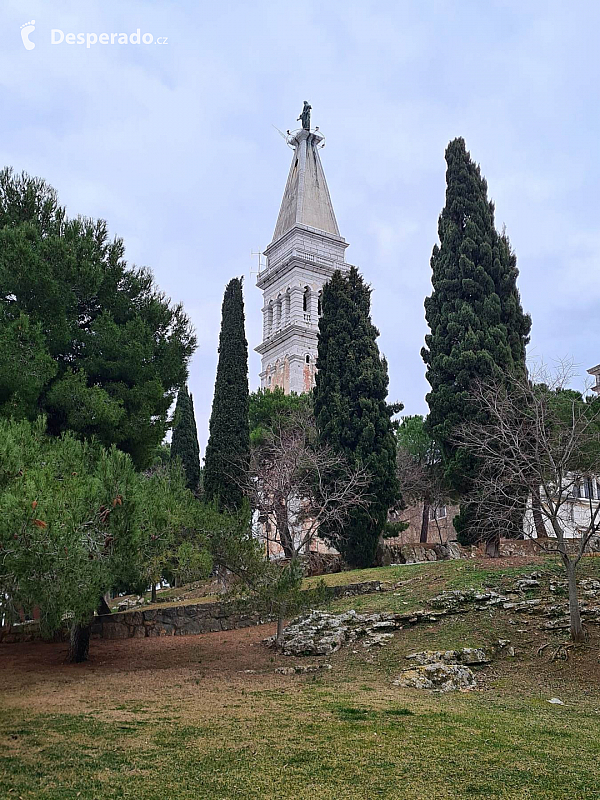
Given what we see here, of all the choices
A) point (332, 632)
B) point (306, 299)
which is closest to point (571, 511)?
point (332, 632)

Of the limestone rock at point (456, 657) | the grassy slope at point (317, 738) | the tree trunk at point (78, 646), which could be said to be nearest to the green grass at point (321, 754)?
the grassy slope at point (317, 738)

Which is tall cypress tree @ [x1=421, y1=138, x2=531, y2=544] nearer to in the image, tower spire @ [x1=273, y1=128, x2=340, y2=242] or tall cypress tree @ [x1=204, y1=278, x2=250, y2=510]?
tall cypress tree @ [x1=204, y1=278, x2=250, y2=510]

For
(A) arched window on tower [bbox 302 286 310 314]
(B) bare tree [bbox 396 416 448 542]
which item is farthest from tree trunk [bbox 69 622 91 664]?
(A) arched window on tower [bbox 302 286 310 314]

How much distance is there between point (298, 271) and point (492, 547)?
41.0 meters

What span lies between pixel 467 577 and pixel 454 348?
9167mm

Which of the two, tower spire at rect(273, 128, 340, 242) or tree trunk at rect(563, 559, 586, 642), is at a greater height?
tower spire at rect(273, 128, 340, 242)

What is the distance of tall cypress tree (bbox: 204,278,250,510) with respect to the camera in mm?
24906

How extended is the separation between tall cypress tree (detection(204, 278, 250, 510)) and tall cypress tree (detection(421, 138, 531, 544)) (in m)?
6.97

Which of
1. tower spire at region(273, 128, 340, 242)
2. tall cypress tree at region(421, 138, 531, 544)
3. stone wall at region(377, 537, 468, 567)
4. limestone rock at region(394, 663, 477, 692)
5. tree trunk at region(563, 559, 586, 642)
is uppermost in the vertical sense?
tower spire at region(273, 128, 340, 242)

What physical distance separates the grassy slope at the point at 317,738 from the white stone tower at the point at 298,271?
44376mm

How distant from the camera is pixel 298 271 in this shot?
59375mm

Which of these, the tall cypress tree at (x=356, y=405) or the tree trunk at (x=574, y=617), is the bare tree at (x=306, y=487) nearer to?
the tall cypress tree at (x=356, y=405)

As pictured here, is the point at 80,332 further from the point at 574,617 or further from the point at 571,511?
the point at 571,511

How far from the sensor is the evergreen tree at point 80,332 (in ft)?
45.6
